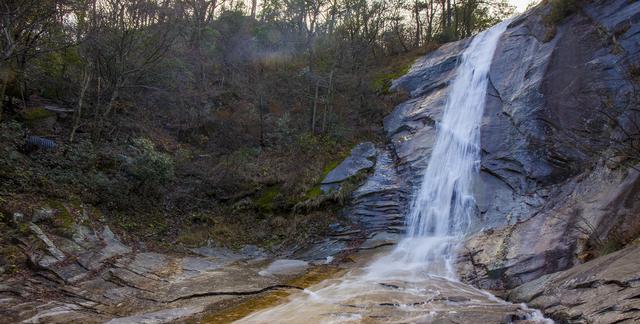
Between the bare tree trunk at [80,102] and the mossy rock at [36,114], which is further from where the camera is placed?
the mossy rock at [36,114]

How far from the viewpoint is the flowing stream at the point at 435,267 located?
655 centimetres

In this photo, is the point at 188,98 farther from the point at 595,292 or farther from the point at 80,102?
the point at 595,292

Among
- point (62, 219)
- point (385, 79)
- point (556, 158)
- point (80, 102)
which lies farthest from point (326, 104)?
point (62, 219)

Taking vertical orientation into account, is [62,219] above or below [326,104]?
below

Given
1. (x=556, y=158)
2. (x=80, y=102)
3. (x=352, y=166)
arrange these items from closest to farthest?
(x=556, y=158) < (x=80, y=102) < (x=352, y=166)

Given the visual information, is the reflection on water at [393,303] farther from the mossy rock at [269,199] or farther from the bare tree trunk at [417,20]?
the bare tree trunk at [417,20]

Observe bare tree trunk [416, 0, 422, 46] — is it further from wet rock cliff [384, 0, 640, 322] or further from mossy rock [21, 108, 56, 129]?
mossy rock [21, 108, 56, 129]

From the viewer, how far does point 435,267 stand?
31.6ft

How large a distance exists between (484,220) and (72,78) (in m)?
15.4

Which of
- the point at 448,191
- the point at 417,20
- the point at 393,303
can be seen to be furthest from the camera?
the point at 417,20

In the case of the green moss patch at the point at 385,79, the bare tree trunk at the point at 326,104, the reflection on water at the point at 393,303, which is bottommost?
the reflection on water at the point at 393,303

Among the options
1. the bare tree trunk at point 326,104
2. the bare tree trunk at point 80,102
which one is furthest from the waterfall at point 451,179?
the bare tree trunk at point 80,102

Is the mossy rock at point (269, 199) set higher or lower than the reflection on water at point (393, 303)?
higher

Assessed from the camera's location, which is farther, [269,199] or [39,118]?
[269,199]
